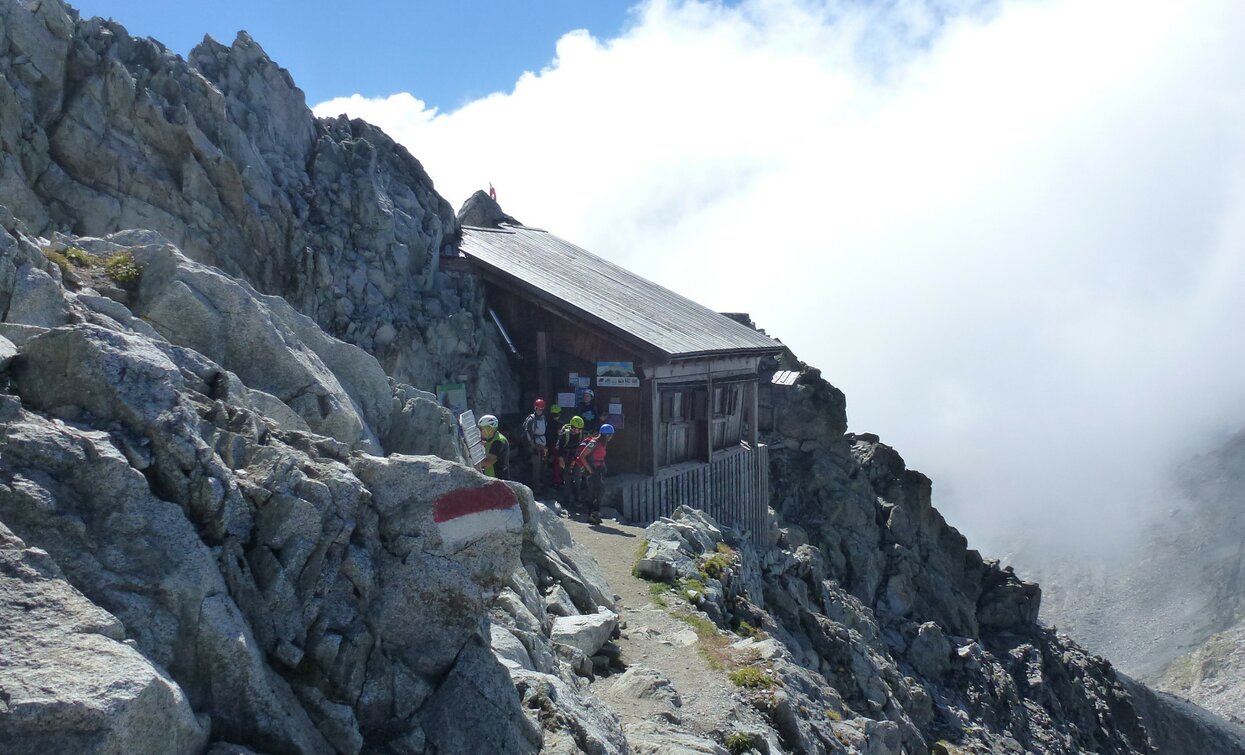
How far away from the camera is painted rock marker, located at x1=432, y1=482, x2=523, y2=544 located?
24.6 ft

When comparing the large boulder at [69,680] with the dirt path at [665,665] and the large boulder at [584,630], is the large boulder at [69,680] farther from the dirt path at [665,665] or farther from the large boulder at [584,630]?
the large boulder at [584,630]

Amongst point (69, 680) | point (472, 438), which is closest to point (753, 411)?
point (472, 438)

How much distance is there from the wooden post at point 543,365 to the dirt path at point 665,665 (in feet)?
22.9

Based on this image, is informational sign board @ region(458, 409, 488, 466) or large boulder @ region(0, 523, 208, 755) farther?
informational sign board @ region(458, 409, 488, 466)

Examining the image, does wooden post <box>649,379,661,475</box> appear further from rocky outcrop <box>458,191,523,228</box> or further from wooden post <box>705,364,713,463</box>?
rocky outcrop <box>458,191,523,228</box>

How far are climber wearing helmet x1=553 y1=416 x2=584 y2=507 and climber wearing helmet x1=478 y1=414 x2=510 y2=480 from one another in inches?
102

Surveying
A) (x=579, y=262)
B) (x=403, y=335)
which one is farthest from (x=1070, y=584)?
(x=403, y=335)

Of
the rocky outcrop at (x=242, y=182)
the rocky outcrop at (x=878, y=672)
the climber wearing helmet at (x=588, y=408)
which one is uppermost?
the rocky outcrop at (x=242, y=182)

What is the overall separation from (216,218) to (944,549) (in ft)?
107

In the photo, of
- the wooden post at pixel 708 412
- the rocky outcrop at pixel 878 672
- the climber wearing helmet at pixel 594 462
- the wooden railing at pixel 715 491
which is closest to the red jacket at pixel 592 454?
the climber wearing helmet at pixel 594 462

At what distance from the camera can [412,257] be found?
23562mm

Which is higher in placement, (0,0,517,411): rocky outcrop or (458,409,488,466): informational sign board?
(0,0,517,411): rocky outcrop

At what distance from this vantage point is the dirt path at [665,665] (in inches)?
396

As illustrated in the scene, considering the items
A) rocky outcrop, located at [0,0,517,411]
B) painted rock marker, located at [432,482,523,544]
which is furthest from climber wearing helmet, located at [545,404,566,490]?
painted rock marker, located at [432,482,523,544]
